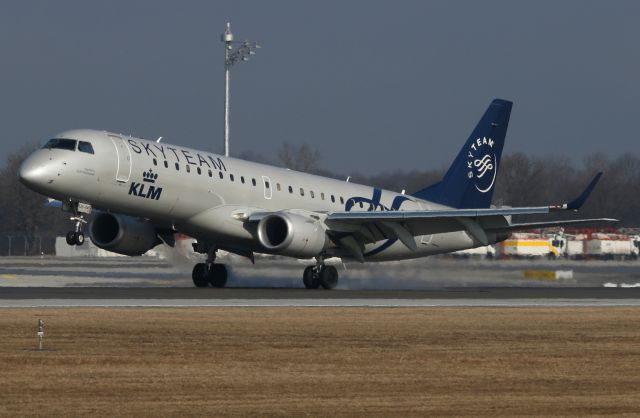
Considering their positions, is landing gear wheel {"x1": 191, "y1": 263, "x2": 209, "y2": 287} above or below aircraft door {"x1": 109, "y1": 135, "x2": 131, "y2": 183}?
below

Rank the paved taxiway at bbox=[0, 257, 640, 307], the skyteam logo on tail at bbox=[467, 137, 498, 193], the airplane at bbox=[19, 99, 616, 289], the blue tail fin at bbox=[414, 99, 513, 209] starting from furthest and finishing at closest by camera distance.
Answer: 1. the skyteam logo on tail at bbox=[467, 137, 498, 193]
2. the blue tail fin at bbox=[414, 99, 513, 209]
3. the airplane at bbox=[19, 99, 616, 289]
4. the paved taxiway at bbox=[0, 257, 640, 307]

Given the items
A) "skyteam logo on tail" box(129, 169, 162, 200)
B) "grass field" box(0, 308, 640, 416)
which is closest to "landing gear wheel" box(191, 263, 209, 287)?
"skyteam logo on tail" box(129, 169, 162, 200)

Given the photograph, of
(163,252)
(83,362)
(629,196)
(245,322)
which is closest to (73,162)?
Result: (163,252)

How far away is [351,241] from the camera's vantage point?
140ft

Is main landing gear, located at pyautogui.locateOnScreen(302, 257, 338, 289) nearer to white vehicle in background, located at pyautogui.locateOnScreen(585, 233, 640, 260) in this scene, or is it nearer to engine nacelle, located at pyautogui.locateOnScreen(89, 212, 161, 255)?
engine nacelle, located at pyautogui.locateOnScreen(89, 212, 161, 255)

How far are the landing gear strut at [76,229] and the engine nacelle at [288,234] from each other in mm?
5581

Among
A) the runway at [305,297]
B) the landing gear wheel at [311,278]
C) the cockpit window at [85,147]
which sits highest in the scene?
the cockpit window at [85,147]

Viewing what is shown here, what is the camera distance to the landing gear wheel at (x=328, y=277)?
41469 millimetres

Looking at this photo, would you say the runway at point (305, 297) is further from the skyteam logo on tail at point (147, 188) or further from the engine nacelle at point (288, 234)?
the skyteam logo on tail at point (147, 188)

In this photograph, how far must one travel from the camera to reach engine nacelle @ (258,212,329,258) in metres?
39.5

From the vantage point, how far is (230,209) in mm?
39844

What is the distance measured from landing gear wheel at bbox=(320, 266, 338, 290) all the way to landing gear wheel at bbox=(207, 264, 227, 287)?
10.8 ft

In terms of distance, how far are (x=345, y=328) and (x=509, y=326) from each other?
3399 millimetres

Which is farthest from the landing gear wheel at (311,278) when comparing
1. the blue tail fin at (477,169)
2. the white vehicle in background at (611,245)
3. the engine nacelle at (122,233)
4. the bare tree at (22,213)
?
the bare tree at (22,213)
